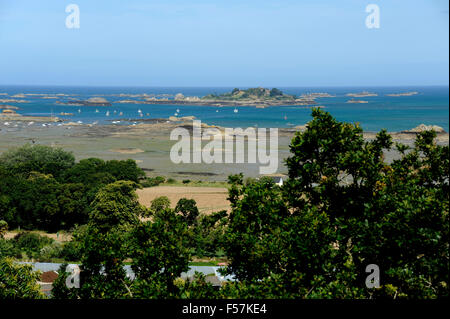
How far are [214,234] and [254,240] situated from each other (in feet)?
50.3

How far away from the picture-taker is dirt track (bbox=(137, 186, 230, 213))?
3198 cm

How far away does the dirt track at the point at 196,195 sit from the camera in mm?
31984

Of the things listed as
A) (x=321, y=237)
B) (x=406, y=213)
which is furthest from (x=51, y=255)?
(x=406, y=213)

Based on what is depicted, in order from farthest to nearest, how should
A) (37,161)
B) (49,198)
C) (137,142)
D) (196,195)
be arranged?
(137,142) → (37,161) → (196,195) → (49,198)

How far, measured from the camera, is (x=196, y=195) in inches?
1385

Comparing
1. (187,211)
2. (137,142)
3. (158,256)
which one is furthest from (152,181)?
(158,256)

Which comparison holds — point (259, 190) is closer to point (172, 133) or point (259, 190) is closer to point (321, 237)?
point (321, 237)

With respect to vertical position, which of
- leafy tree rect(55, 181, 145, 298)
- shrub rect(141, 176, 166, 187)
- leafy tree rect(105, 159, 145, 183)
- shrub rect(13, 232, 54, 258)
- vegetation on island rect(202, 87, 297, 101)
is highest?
vegetation on island rect(202, 87, 297, 101)

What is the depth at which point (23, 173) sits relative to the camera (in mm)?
35250

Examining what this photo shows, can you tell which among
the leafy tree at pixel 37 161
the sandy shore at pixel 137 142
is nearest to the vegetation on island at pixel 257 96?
the sandy shore at pixel 137 142

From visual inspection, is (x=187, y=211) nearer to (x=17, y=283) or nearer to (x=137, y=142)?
(x=17, y=283)

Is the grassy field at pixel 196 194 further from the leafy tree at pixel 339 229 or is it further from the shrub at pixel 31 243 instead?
the leafy tree at pixel 339 229

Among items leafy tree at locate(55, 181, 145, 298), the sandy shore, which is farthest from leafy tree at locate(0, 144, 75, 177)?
leafy tree at locate(55, 181, 145, 298)

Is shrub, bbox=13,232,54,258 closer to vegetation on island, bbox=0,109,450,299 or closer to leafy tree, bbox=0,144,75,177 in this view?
vegetation on island, bbox=0,109,450,299
